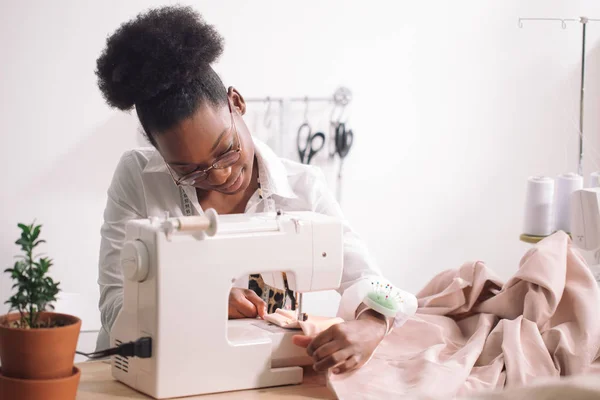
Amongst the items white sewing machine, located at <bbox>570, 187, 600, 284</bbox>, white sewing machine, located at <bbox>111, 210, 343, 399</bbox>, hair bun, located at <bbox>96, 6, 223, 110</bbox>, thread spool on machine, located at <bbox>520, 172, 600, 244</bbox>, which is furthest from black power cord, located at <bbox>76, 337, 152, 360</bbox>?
thread spool on machine, located at <bbox>520, 172, 600, 244</bbox>

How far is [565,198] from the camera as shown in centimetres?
326

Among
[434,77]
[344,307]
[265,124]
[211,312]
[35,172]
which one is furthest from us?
[434,77]

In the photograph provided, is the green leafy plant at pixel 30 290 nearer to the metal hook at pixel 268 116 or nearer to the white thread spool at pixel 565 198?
the metal hook at pixel 268 116

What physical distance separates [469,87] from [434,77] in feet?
0.65

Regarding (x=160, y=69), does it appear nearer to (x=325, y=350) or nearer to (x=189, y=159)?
(x=189, y=159)

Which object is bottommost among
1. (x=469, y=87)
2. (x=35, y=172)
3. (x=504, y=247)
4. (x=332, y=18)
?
(x=504, y=247)

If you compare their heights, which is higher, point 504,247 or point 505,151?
point 505,151

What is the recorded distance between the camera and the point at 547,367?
5.25 ft

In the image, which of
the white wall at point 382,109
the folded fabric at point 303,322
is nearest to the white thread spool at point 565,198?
the white wall at point 382,109

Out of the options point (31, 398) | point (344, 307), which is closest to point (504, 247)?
point (344, 307)

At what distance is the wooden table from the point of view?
148 centimetres

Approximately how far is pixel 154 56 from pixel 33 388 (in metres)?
0.70

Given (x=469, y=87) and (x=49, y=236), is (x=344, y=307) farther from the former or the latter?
(x=469, y=87)

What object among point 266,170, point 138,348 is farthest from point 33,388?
point 266,170
